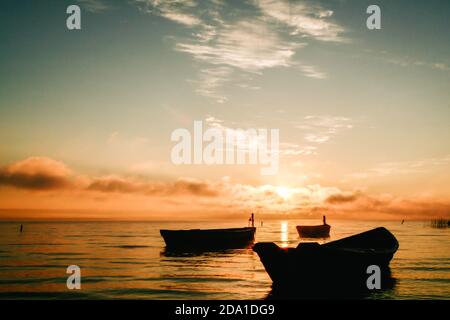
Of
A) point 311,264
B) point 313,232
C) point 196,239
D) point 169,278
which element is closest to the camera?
point 311,264

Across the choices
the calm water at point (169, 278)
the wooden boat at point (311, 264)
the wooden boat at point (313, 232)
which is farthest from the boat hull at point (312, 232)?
the wooden boat at point (311, 264)

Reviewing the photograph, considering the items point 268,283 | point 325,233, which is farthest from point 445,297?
point 325,233

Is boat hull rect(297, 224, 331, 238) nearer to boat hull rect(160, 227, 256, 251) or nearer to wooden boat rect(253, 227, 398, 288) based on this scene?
boat hull rect(160, 227, 256, 251)

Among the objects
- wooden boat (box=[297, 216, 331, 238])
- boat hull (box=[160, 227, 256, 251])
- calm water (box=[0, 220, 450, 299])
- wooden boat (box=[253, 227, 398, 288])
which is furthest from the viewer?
wooden boat (box=[297, 216, 331, 238])

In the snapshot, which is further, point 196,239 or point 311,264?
point 196,239

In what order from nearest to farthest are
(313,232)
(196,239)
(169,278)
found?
(169,278) → (196,239) → (313,232)

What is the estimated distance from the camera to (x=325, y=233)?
3162 inches

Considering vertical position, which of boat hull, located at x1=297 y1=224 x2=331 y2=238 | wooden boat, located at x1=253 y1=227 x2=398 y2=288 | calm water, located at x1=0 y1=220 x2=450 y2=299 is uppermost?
wooden boat, located at x1=253 y1=227 x2=398 y2=288

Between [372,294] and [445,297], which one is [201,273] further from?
[445,297]

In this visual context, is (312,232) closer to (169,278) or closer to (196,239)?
(196,239)

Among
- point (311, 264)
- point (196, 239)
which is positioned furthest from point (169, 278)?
point (196, 239)

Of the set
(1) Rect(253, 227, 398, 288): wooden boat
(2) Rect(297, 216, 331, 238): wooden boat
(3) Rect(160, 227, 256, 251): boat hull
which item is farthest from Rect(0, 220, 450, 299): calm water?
(2) Rect(297, 216, 331, 238): wooden boat

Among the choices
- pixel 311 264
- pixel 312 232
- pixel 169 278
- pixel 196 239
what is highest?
pixel 311 264
